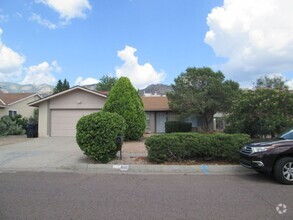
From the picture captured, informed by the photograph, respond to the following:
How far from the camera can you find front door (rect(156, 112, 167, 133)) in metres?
31.4

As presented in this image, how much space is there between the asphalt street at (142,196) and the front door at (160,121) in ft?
70.0

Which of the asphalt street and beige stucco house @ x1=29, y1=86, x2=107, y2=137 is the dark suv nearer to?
the asphalt street

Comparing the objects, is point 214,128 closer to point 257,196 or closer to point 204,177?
point 204,177

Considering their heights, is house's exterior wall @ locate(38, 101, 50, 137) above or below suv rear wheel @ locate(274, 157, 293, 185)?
above

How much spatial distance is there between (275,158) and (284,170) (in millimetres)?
381

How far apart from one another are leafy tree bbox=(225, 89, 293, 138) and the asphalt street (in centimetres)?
584

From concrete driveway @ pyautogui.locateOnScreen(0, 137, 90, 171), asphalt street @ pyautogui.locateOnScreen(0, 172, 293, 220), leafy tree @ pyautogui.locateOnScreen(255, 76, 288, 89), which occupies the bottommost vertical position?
asphalt street @ pyautogui.locateOnScreen(0, 172, 293, 220)

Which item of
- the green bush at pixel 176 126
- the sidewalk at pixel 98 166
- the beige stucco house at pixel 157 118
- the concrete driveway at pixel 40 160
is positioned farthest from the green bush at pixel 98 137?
the beige stucco house at pixel 157 118

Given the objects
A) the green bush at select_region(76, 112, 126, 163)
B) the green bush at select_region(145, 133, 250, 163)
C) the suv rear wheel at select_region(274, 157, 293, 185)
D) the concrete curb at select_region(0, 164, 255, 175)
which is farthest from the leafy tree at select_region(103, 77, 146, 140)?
the suv rear wheel at select_region(274, 157, 293, 185)

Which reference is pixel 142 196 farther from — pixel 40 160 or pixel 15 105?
pixel 15 105

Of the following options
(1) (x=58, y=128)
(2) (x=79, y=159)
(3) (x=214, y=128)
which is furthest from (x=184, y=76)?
(2) (x=79, y=159)

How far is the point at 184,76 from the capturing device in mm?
26922

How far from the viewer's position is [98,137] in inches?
456

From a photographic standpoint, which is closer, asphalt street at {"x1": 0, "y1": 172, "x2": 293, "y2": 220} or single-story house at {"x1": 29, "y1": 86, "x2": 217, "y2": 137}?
asphalt street at {"x1": 0, "y1": 172, "x2": 293, "y2": 220}
